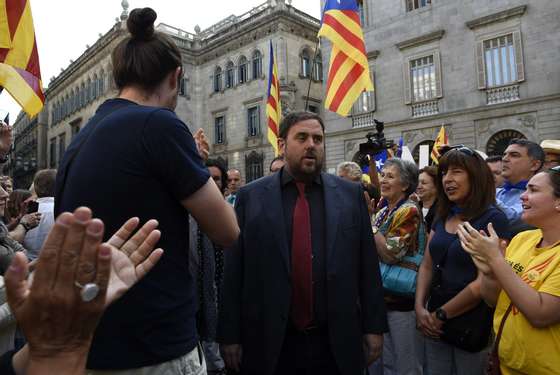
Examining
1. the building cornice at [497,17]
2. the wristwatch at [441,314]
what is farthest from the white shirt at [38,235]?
the building cornice at [497,17]

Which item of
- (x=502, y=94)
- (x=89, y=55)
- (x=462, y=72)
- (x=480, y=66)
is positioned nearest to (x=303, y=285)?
(x=502, y=94)

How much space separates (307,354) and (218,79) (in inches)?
1124

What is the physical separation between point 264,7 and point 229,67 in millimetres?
4454

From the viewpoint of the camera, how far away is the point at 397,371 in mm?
3629

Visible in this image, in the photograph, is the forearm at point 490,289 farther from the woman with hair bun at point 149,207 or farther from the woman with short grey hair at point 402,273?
Answer: the woman with hair bun at point 149,207

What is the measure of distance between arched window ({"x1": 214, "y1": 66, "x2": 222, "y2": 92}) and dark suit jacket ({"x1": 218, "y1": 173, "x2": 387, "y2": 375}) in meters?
27.7

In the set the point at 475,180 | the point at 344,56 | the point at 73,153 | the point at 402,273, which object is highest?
the point at 344,56

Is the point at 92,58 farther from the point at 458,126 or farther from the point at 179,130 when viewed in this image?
the point at 179,130

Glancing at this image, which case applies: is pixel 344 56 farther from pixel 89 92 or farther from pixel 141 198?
pixel 89 92

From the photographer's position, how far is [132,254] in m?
1.23

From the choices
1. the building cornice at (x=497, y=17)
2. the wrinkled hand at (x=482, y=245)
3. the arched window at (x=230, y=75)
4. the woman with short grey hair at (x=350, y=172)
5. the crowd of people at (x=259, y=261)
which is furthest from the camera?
the arched window at (x=230, y=75)

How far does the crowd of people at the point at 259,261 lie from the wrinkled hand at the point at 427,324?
11 millimetres

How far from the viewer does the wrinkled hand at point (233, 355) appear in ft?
8.71

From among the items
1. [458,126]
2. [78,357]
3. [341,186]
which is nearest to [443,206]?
[341,186]
